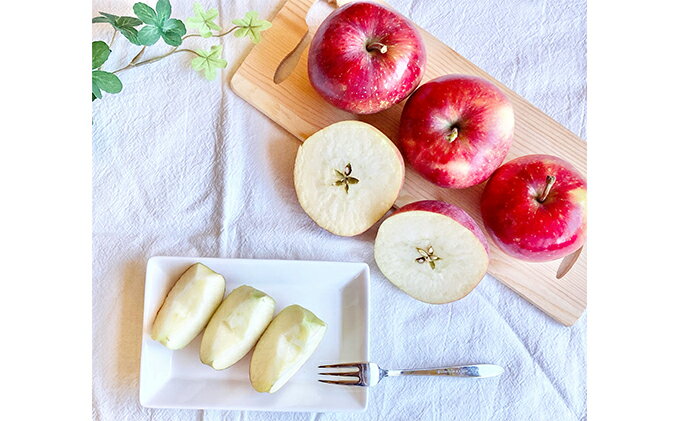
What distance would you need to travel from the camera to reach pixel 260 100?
790mm

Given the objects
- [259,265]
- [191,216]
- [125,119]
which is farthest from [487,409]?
[125,119]

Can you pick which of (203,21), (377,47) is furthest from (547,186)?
(203,21)

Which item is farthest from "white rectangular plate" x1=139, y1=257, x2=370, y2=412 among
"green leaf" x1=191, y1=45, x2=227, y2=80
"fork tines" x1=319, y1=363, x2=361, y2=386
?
"green leaf" x1=191, y1=45, x2=227, y2=80

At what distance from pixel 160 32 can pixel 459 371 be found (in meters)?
0.57

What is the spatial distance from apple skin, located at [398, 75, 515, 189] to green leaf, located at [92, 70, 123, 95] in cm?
37

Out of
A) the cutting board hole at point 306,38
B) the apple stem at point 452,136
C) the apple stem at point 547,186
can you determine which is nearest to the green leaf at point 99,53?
the cutting board hole at point 306,38

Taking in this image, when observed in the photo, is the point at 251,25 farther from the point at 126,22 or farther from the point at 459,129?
the point at 459,129

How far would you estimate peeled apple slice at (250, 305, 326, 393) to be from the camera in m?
0.71

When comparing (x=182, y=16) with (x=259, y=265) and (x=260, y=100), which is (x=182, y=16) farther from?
(x=259, y=265)

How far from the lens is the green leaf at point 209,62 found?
785 mm

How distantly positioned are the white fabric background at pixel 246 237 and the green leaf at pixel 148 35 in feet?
0.14

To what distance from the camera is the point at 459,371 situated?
2.52 feet

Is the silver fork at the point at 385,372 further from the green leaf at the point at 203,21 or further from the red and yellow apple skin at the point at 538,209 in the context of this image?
the green leaf at the point at 203,21

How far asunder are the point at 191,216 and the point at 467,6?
0.47 meters
